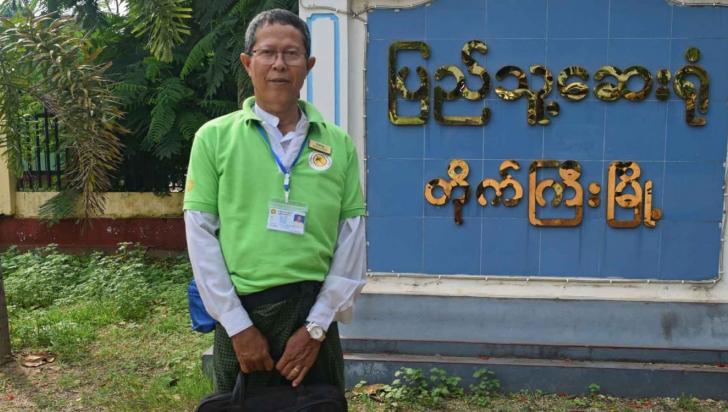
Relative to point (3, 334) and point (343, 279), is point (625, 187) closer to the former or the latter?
point (343, 279)

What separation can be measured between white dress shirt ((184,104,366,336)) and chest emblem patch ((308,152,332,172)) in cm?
5

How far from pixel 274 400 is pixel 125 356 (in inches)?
116

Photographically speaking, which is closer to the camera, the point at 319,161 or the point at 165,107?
the point at 319,161

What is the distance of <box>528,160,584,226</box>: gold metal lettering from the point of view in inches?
154

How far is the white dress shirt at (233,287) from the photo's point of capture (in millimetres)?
2004

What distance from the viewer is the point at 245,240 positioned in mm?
2025

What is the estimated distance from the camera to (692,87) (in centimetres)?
382

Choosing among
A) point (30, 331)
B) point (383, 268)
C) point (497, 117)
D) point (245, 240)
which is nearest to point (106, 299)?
point (30, 331)

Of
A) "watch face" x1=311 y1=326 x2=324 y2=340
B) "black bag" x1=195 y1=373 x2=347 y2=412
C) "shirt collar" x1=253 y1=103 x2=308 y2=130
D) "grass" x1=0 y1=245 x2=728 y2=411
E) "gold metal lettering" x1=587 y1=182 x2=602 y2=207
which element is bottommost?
"grass" x1=0 y1=245 x2=728 y2=411

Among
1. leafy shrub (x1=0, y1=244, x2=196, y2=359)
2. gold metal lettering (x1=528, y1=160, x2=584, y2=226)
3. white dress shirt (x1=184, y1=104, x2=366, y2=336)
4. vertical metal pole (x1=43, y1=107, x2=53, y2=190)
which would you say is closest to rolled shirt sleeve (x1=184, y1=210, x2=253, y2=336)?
white dress shirt (x1=184, y1=104, x2=366, y2=336)

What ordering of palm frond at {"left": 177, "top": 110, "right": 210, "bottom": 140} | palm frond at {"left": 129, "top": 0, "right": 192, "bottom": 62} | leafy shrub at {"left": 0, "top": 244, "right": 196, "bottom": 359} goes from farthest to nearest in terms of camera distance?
Result: 1. palm frond at {"left": 177, "top": 110, "right": 210, "bottom": 140}
2. leafy shrub at {"left": 0, "top": 244, "right": 196, "bottom": 359}
3. palm frond at {"left": 129, "top": 0, "right": 192, "bottom": 62}

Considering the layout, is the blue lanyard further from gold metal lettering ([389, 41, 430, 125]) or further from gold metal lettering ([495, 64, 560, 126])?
gold metal lettering ([495, 64, 560, 126])

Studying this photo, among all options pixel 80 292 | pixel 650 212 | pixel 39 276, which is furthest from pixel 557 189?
pixel 39 276

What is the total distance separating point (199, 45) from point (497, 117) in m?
3.34
